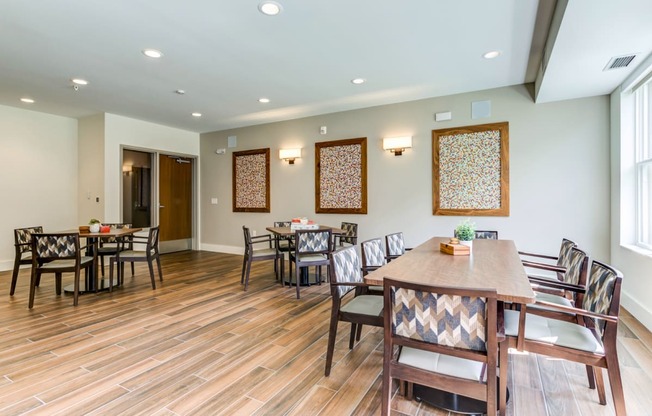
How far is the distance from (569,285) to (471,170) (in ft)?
9.70

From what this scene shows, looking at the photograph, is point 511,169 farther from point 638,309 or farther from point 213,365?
point 213,365

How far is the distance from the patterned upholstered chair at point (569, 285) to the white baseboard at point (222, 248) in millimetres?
5711

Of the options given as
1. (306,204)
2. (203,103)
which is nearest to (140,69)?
(203,103)

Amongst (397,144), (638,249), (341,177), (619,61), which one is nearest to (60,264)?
(341,177)

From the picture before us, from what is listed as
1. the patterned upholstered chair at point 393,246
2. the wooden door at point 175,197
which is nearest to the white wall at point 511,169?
the wooden door at point 175,197

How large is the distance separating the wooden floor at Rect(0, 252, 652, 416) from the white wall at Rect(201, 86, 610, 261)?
1.53 metres

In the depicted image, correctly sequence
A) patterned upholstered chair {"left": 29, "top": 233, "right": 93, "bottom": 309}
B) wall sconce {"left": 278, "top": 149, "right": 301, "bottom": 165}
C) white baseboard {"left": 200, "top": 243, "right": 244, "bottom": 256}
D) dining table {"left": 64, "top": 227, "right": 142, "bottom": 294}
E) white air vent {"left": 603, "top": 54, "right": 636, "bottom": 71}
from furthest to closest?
1. white baseboard {"left": 200, "top": 243, "right": 244, "bottom": 256}
2. wall sconce {"left": 278, "top": 149, "right": 301, "bottom": 165}
3. dining table {"left": 64, "top": 227, "right": 142, "bottom": 294}
4. patterned upholstered chair {"left": 29, "top": 233, "right": 93, "bottom": 309}
5. white air vent {"left": 603, "top": 54, "right": 636, "bottom": 71}

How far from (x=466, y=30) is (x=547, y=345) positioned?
2.70m

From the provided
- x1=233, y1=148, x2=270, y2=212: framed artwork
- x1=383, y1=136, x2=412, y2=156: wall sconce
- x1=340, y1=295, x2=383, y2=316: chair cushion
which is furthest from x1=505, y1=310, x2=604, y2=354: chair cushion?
x1=233, y1=148, x2=270, y2=212: framed artwork

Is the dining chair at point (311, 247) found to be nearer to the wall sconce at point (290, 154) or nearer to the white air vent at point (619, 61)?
the wall sconce at point (290, 154)

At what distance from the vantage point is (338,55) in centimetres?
357

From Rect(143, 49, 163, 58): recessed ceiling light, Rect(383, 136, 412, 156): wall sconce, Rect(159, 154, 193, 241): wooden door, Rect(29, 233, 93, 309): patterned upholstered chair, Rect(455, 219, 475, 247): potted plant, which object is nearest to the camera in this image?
Rect(455, 219, 475, 247): potted plant

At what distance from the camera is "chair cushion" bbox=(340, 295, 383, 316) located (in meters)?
2.10

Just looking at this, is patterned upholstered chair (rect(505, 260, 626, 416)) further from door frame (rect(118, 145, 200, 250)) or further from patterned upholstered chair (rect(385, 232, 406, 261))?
door frame (rect(118, 145, 200, 250))
